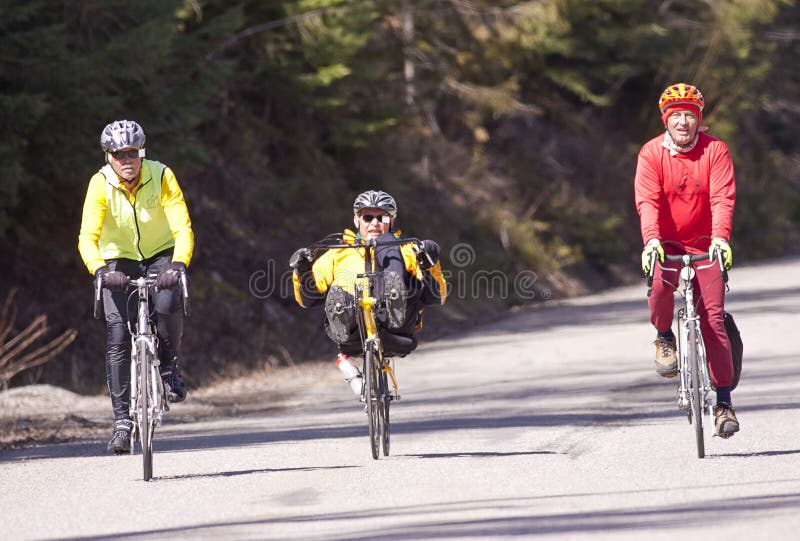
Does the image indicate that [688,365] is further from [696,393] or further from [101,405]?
[101,405]

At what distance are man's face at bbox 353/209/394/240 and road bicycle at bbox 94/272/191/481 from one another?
4.78ft

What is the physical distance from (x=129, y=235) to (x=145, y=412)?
4.33 ft

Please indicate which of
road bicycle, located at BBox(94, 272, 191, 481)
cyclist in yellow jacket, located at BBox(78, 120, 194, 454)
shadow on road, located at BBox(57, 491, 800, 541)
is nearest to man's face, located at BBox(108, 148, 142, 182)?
cyclist in yellow jacket, located at BBox(78, 120, 194, 454)

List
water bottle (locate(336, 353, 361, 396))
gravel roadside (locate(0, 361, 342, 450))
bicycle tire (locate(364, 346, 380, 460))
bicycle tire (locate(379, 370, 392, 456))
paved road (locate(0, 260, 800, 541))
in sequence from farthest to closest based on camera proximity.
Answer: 1. gravel roadside (locate(0, 361, 342, 450))
2. water bottle (locate(336, 353, 361, 396))
3. bicycle tire (locate(379, 370, 392, 456))
4. bicycle tire (locate(364, 346, 380, 460))
5. paved road (locate(0, 260, 800, 541))

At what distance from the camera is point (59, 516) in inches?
324

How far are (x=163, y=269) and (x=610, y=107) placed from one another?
33.8 metres

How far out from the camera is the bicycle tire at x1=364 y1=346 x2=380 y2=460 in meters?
9.85

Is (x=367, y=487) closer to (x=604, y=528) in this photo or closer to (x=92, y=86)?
(x=604, y=528)

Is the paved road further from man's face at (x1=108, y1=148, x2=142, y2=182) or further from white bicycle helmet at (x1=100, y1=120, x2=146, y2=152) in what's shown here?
white bicycle helmet at (x1=100, y1=120, x2=146, y2=152)

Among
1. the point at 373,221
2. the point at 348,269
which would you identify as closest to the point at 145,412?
the point at 348,269

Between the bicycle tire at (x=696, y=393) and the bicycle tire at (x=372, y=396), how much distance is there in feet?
Answer: 6.94

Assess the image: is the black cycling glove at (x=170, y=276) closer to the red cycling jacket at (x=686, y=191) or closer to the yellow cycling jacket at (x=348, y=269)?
the yellow cycling jacket at (x=348, y=269)

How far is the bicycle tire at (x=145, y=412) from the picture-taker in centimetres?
924

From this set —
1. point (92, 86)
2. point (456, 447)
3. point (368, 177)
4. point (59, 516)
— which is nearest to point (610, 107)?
point (368, 177)
